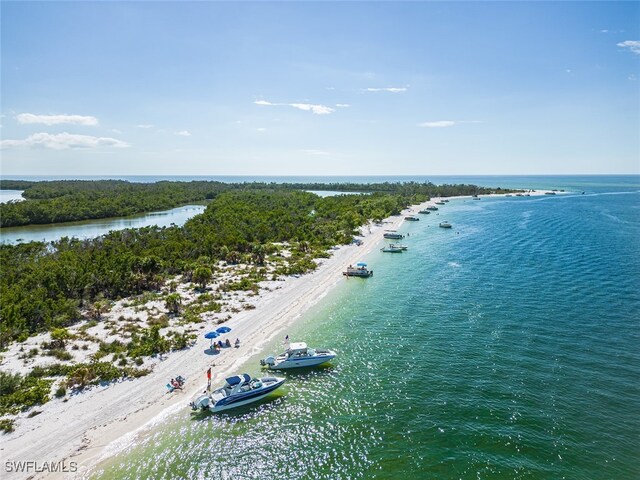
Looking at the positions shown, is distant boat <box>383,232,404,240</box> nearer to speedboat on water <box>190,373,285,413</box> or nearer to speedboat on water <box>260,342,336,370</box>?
speedboat on water <box>260,342,336,370</box>

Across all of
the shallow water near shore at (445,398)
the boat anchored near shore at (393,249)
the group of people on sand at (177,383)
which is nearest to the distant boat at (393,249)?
the boat anchored near shore at (393,249)

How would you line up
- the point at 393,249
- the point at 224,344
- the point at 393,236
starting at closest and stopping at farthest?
the point at 224,344 < the point at 393,249 < the point at 393,236

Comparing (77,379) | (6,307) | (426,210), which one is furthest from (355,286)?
(426,210)

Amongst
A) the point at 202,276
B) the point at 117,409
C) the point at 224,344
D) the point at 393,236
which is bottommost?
the point at 117,409

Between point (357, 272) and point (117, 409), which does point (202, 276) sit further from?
point (117, 409)

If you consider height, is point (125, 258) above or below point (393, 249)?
above

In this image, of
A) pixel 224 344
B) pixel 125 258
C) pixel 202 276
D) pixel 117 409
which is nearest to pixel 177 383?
pixel 117 409

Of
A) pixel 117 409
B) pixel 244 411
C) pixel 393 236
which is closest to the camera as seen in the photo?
pixel 117 409

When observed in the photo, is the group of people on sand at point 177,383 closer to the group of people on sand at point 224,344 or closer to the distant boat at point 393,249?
the group of people on sand at point 224,344
